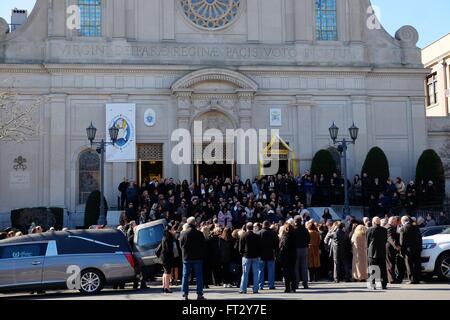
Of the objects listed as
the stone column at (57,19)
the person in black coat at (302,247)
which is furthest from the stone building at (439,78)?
the person in black coat at (302,247)

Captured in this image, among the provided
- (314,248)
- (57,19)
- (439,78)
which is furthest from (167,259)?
(439,78)

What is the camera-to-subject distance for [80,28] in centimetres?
3362

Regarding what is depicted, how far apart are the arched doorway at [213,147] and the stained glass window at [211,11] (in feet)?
16.2

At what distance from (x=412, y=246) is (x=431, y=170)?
1676cm

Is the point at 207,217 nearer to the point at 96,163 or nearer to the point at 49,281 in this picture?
the point at 96,163

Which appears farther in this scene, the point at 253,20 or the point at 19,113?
the point at 253,20

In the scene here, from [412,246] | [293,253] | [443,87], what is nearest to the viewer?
[293,253]

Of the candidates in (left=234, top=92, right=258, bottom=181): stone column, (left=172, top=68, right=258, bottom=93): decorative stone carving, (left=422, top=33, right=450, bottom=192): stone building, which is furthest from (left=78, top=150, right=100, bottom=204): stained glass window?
(left=422, top=33, right=450, bottom=192): stone building

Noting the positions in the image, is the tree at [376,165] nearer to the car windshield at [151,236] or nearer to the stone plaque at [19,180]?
the car windshield at [151,236]

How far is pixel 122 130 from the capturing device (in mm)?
32625

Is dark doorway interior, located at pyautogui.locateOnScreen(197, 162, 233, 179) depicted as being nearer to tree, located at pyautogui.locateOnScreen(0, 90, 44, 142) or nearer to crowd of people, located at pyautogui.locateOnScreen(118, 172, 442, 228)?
crowd of people, located at pyautogui.locateOnScreen(118, 172, 442, 228)

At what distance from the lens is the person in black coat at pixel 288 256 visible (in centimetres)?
1597

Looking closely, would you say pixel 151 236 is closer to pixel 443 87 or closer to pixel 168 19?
pixel 168 19

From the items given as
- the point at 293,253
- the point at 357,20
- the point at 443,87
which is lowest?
the point at 293,253
